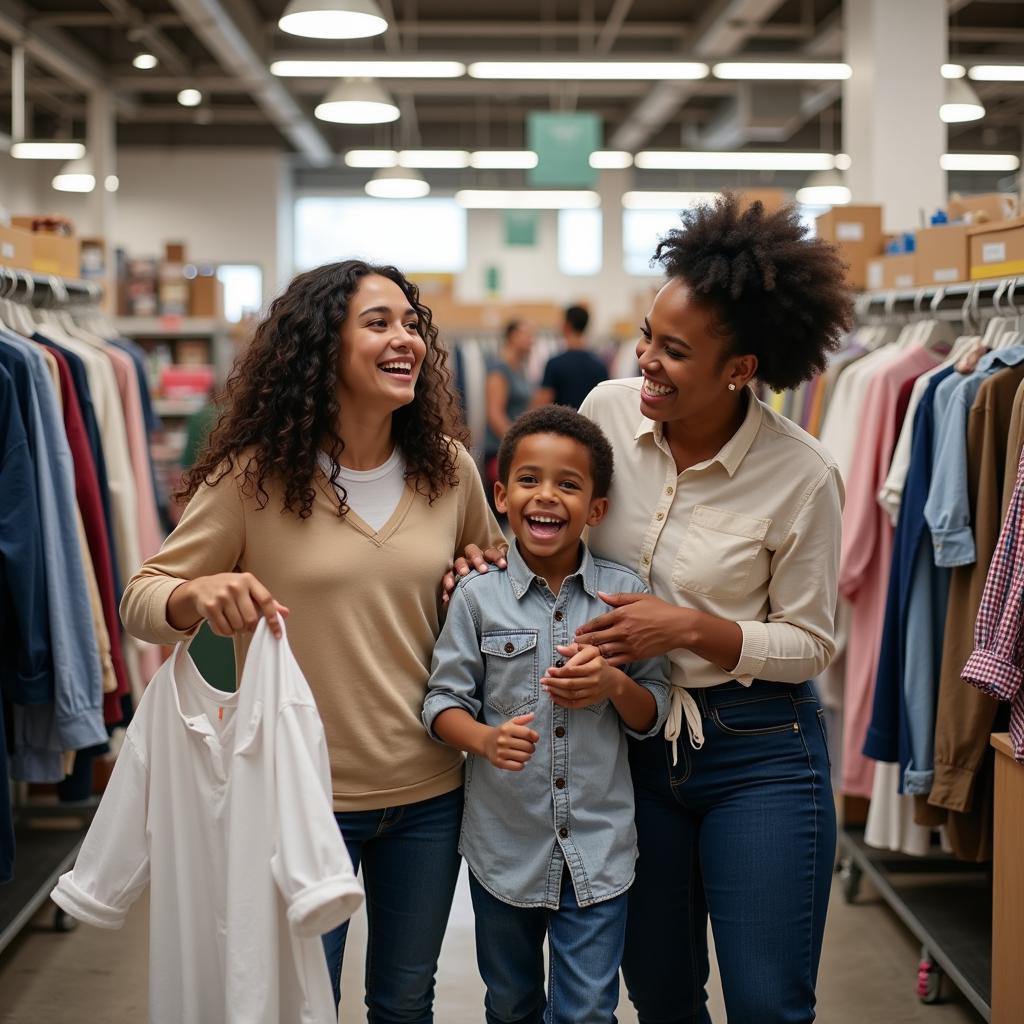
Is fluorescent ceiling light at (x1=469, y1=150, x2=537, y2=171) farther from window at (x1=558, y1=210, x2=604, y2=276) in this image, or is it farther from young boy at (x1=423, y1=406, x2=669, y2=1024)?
young boy at (x1=423, y1=406, x2=669, y2=1024)

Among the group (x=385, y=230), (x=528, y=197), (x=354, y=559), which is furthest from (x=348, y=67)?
(x=385, y=230)

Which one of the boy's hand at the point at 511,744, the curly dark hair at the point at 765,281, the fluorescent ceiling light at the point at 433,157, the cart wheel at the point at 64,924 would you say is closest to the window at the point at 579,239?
the fluorescent ceiling light at the point at 433,157

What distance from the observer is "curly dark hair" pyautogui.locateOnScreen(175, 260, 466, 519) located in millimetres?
2082

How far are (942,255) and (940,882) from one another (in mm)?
1969

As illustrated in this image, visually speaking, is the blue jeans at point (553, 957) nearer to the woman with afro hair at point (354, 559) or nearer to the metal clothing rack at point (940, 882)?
the woman with afro hair at point (354, 559)

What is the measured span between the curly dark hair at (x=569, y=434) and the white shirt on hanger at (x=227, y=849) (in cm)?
54

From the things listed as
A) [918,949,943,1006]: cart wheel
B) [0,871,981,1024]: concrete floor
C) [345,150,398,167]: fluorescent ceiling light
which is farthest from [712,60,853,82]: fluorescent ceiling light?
[918,949,943,1006]: cart wheel

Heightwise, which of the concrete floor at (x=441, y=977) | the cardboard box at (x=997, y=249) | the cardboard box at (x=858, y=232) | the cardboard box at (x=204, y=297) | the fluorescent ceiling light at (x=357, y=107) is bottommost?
the concrete floor at (x=441, y=977)

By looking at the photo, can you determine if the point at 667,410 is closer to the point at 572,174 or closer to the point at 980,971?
the point at 980,971

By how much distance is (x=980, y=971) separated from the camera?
315cm

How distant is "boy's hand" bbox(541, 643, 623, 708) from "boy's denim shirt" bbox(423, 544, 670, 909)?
109 millimetres

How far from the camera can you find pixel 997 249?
368 cm

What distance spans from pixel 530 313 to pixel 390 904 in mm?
10789

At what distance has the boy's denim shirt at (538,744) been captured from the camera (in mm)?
2061
